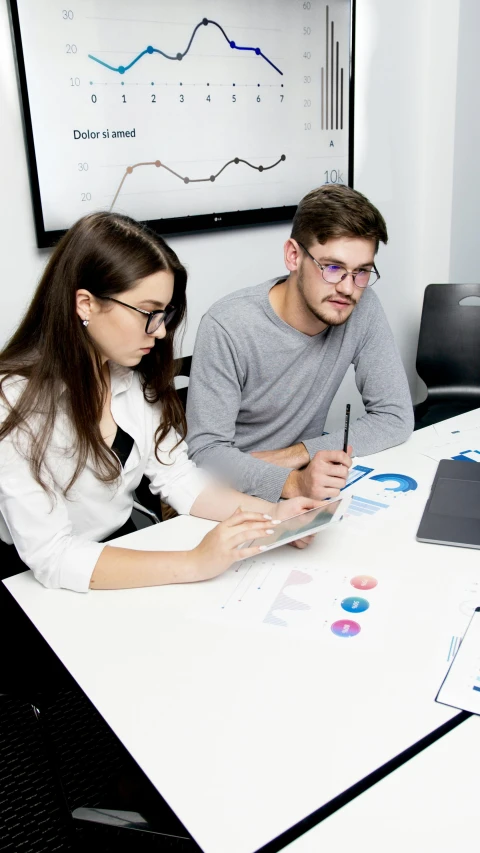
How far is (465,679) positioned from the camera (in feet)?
3.09

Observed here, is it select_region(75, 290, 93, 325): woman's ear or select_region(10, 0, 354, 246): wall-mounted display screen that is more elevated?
select_region(10, 0, 354, 246): wall-mounted display screen

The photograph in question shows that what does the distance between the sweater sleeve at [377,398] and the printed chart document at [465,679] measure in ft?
2.39

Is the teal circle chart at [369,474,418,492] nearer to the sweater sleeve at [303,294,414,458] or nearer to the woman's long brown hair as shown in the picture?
the sweater sleeve at [303,294,414,458]

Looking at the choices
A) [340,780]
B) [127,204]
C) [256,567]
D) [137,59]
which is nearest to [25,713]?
[256,567]

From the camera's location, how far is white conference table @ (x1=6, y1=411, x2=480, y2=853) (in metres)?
0.80

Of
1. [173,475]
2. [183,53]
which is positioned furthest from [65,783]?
[183,53]

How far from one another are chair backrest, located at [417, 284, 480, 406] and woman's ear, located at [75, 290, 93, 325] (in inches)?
73.2

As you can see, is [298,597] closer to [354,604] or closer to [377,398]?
[354,604]

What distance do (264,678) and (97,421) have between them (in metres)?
0.60

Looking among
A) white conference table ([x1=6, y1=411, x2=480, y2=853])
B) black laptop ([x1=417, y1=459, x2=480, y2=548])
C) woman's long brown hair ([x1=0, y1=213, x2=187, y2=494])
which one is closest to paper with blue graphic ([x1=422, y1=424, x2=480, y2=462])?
black laptop ([x1=417, y1=459, x2=480, y2=548])

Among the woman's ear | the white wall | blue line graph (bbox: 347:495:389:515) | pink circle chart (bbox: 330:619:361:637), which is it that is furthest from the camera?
the white wall

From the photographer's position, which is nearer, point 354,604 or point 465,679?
point 465,679

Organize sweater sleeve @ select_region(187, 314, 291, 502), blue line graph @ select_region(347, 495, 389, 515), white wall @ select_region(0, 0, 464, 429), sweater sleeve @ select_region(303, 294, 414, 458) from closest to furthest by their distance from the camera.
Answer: blue line graph @ select_region(347, 495, 389, 515), sweater sleeve @ select_region(187, 314, 291, 502), sweater sleeve @ select_region(303, 294, 414, 458), white wall @ select_region(0, 0, 464, 429)

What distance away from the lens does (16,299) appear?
2141mm
